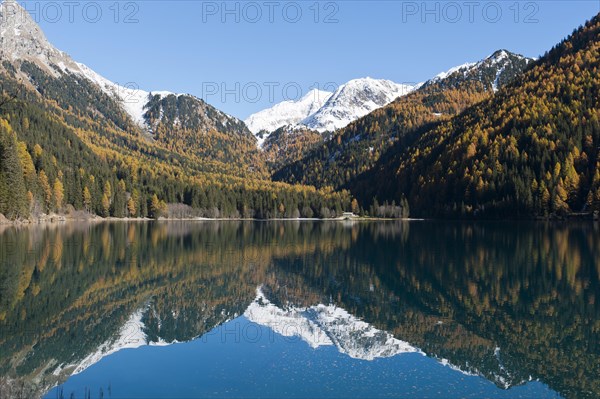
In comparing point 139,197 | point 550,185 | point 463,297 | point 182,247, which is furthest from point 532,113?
point 463,297

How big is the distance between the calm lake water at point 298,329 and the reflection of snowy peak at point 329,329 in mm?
127

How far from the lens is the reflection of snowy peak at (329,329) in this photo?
81.2 ft

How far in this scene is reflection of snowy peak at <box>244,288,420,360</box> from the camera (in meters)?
24.8

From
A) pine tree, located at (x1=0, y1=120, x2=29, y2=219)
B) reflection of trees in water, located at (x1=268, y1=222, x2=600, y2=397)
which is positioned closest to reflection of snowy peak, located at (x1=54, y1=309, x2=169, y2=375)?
reflection of trees in water, located at (x1=268, y1=222, x2=600, y2=397)

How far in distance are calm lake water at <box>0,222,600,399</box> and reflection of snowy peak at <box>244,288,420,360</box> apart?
127mm

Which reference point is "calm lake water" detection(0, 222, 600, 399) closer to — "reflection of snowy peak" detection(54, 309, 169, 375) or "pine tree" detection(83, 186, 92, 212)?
"reflection of snowy peak" detection(54, 309, 169, 375)

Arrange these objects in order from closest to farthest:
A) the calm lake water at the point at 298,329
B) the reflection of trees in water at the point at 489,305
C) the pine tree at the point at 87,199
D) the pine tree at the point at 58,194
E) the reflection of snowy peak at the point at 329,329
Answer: the calm lake water at the point at 298,329 < the reflection of trees in water at the point at 489,305 < the reflection of snowy peak at the point at 329,329 < the pine tree at the point at 58,194 < the pine tree at the point at 87,199

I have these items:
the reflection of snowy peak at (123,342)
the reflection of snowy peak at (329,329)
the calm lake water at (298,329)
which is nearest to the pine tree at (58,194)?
the calm lake water at (298,329)

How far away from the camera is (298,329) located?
96.6ft

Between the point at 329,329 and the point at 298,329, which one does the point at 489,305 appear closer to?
the point at 329,329

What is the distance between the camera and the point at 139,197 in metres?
197

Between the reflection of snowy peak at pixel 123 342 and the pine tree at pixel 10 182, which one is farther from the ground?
the pine tree at pixel 10 182

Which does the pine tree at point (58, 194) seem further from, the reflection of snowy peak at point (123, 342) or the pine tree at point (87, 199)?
the reflection of snowy peak at point (123, 342)

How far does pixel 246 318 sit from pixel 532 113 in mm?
191549
